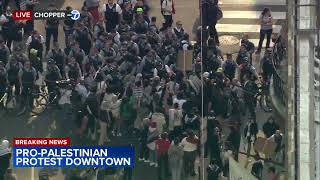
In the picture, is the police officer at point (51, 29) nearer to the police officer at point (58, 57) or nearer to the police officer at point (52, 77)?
the police officer at point (58, 57)

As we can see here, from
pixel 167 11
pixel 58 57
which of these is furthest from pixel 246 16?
Answer: pixel 58 57

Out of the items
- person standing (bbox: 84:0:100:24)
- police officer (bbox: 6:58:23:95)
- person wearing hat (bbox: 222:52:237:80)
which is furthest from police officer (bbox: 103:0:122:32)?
person wearing hat (bbox: 222:52:237:80)

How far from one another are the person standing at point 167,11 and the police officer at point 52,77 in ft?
12.8

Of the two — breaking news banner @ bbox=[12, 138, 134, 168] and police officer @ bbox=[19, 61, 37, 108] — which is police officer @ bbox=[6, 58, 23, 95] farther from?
breaking news banner @ bbox=[12, 138, 134, 168]

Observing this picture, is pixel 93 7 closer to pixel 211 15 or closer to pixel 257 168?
pixel 211 15

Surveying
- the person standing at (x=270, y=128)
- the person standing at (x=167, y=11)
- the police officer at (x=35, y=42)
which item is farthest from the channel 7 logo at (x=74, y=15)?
the person standing at (x=270, y=128)

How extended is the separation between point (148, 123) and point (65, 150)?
268cm

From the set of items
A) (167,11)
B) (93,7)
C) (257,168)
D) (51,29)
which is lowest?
(257,168)

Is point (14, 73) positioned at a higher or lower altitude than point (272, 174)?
higher

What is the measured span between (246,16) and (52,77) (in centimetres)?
668

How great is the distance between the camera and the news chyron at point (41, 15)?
25.1 metres

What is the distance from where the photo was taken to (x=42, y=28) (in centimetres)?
2506

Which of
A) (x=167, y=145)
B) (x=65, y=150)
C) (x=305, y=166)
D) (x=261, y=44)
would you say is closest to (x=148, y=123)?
(x=167, y=145)

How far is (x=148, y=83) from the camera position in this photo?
24.1 m
